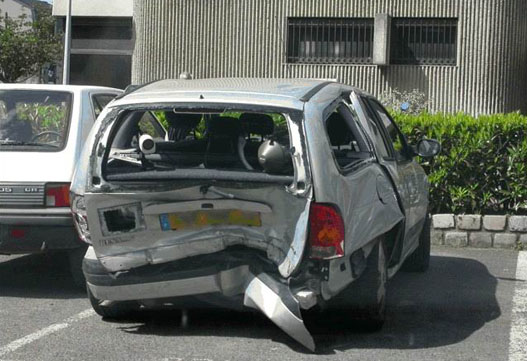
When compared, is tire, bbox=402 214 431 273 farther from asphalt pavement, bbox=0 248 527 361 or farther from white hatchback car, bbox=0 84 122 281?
white hatchback car, bbox=0 84 122 281

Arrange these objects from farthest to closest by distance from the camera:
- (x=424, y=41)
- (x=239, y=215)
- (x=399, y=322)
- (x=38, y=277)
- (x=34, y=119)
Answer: (x=424, y=41), (x=38, y=277), (x=34, y=119), (x=399, y=322), (x=239, y=215)

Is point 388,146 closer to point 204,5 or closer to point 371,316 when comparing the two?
point 371,316

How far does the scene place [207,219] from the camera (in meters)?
7.00

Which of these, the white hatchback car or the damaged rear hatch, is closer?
the damaged rear hatch

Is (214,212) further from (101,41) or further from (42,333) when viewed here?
(101,41)

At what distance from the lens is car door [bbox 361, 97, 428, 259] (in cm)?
852

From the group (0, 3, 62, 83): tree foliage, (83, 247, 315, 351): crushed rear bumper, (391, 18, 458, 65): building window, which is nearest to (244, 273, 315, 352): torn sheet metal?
(83, 247, 315, 351): crushed rear bumper

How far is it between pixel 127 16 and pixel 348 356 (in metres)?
24.4

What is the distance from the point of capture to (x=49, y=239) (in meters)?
8.66

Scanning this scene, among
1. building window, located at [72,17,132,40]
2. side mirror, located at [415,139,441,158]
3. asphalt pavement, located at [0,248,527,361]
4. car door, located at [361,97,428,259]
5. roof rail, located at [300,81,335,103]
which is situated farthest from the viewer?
building window, located at [72,17,132,40]

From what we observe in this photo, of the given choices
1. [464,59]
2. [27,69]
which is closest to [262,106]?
[464,59]

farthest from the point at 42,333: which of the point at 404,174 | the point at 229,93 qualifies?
the point at 404,174

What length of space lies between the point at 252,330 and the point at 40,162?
7.90ft

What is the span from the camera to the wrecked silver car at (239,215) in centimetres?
682
